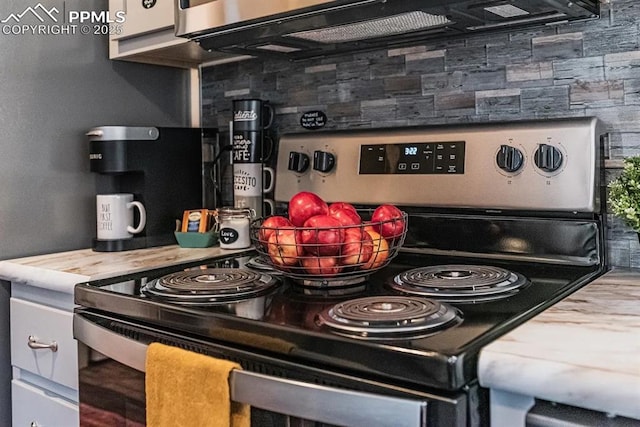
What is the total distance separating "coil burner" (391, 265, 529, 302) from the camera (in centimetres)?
101

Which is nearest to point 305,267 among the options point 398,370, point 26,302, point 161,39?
point 398,370

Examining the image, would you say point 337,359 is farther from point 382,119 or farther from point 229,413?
point 382,119

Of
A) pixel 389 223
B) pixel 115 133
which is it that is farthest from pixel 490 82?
pixel 115 133

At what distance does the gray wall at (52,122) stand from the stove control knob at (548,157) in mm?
1152

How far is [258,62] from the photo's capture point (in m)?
1.82

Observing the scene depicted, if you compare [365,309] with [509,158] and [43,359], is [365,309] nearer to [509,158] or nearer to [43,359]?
[509,158]

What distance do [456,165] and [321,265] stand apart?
44 centimetres

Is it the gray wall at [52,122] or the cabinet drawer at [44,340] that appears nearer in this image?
the cabinet drawer at [44,340]

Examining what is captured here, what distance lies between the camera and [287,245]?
1087mm

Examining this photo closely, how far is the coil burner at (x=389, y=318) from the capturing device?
82 cm

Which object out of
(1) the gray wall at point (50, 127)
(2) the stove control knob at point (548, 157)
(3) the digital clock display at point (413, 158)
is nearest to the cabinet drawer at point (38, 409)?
(1) the gray wall at point (50, 127)

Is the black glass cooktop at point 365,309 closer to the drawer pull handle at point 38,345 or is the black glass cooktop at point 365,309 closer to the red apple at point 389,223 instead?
the red apple at point 389,223

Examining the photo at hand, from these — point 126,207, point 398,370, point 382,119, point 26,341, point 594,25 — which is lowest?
point 26,341

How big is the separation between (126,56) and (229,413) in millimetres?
1180
